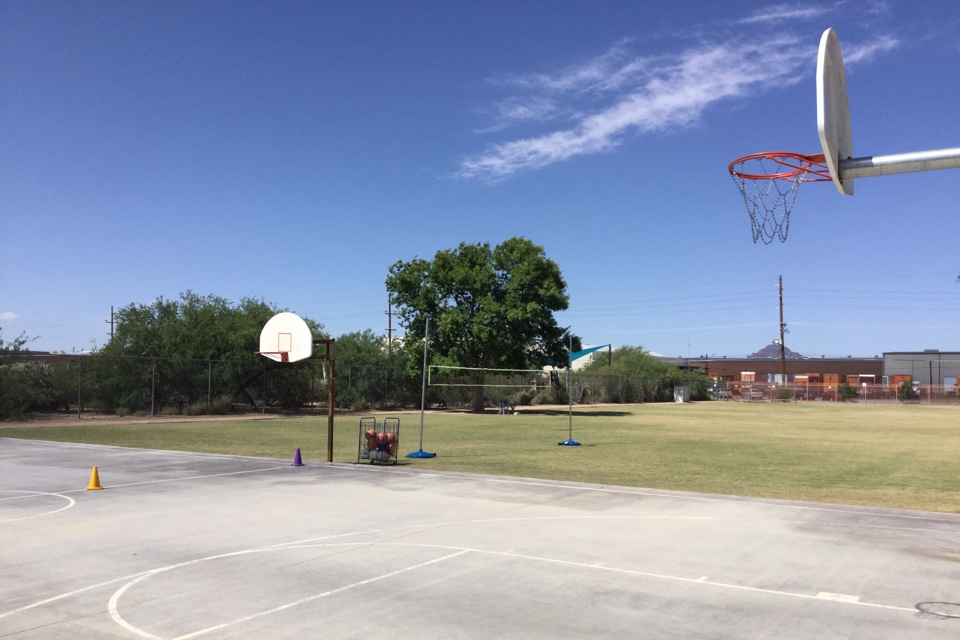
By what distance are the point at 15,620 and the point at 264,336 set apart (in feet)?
46.1

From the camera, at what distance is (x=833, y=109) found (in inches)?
332

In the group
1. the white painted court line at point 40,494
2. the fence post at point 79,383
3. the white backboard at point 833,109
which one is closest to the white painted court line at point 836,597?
the white backboard at point 833,109

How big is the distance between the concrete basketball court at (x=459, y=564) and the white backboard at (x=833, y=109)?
4384mm

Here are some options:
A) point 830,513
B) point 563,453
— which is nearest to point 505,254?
point 563,453

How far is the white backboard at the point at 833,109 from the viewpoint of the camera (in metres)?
8.11

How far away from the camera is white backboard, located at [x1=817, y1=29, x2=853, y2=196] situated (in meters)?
8.11

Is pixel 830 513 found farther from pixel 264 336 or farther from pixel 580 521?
pixel 264 336

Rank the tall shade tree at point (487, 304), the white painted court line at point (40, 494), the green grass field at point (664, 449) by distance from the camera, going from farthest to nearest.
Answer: the tall shade tree at point (487, 304), the green grass field at point (664, 449), the white painted court line at point (40, 494)

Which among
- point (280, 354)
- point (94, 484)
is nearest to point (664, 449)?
point (280, 354)

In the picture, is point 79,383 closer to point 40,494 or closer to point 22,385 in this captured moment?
point 22,385

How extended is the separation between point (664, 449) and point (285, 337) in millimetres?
12230

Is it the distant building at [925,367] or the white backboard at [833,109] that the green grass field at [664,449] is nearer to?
the white backboard at [833,109]

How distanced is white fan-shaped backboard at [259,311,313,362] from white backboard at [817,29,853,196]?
14.2 m

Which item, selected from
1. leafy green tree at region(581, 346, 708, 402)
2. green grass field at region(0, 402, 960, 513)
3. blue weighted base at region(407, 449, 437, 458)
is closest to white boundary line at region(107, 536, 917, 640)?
green grass field at region(0, 402, 960, 513)
